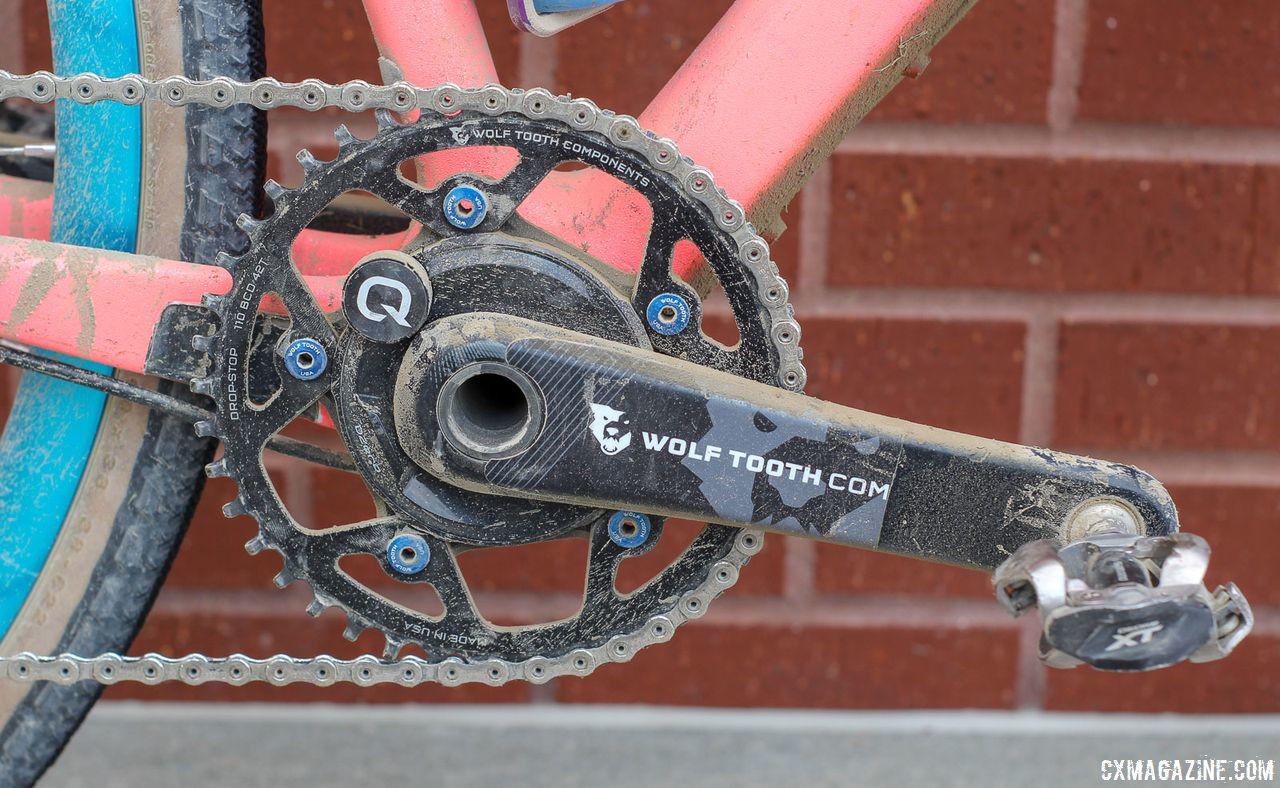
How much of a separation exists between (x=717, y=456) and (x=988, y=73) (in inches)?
21.3

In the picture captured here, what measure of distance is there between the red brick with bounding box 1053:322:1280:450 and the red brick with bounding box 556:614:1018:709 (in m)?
0.21

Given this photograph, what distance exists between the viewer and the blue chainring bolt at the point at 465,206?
56 cm

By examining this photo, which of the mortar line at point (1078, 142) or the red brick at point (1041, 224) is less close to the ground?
the mortar line at point (1078, 142)

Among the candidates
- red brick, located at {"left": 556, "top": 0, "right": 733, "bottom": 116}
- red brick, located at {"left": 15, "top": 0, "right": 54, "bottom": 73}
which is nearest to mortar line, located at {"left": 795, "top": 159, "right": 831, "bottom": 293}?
red brick, located at {"left": 556, "top": 0, "right": 733, "bottom": 116}

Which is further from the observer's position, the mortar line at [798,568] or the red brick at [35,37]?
the mortar line at [798,568]

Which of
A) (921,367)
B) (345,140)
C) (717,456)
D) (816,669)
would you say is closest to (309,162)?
(345,140)

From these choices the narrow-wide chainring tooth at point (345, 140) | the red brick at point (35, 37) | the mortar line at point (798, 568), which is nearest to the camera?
the narrow-wide chainring tooth at point (345, 140)

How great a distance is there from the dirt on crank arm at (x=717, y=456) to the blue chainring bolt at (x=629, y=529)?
29 mm

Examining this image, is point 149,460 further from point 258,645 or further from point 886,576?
point 886,576

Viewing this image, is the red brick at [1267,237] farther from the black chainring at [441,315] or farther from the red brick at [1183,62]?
the black chainring at [441,315]

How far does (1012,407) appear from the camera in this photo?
1015 millimetres

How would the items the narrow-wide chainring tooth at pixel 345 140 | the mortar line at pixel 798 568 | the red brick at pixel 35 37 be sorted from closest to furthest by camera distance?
the narrow-wide chainring tooth at pixel 345 140, the red brick at pixel 35 37, the mortar line at pixel 798 568

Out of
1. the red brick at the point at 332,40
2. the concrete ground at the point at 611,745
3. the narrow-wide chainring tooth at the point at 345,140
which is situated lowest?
the concrete ground at the point at 611,745

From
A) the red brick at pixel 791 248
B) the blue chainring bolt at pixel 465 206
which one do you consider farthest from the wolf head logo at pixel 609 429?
the red brick at pixel 791 248
